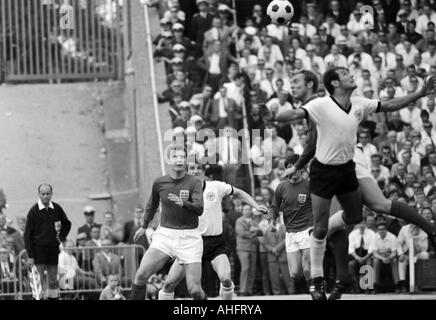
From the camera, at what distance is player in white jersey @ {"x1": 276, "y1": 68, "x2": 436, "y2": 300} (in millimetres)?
16156

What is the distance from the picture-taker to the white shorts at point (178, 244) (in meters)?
18.7

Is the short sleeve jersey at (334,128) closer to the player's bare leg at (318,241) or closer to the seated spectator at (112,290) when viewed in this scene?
the player's bare leg at (318,241)

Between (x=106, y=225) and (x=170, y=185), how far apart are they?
26.4ft

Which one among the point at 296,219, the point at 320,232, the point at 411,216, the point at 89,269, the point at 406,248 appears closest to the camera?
the point at 411,216

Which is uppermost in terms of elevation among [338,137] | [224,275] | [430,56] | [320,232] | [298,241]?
[430,56]

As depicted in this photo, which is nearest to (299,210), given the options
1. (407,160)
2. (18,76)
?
(407,160)

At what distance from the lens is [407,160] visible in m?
27.8

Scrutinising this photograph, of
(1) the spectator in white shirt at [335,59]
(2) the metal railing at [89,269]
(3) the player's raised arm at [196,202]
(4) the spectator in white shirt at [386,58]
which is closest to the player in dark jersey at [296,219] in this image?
(3) the player's raised arm at [196,202]

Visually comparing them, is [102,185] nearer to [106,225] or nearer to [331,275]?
[106,225]

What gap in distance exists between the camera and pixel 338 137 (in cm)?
1622

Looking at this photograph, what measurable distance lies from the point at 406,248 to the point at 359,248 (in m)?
0.96

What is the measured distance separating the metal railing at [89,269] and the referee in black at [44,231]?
1984 millimetres

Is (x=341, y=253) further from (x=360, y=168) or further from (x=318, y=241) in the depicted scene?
(x=360, y=168)

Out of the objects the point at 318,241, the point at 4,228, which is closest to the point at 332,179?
the point at 318,241
